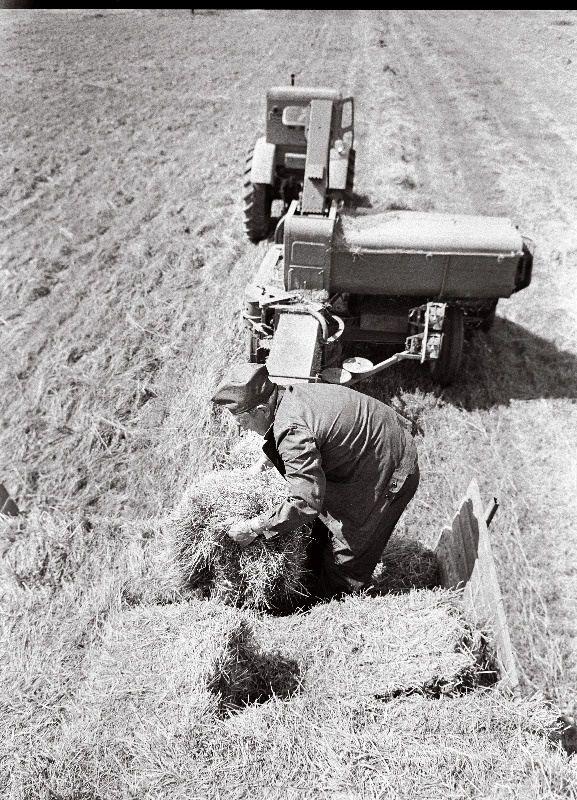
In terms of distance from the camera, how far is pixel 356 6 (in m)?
30.0

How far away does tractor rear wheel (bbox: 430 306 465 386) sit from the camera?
21.4ft

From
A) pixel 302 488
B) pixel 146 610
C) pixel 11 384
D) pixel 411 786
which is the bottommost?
pixel 11 384

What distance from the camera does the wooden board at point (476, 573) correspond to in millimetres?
3201

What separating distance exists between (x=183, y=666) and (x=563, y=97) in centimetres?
1759

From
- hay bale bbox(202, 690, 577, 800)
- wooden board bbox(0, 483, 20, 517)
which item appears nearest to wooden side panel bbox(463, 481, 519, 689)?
hay bale bbox(202, 690, 577, 800)

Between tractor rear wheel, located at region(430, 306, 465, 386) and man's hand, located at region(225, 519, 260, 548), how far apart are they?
11.4ft

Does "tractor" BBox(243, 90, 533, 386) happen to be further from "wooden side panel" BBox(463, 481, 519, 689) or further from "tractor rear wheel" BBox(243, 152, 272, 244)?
"wooden side panel" BBox(463, 481, 519, 689)

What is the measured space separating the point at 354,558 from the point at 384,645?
2.49ft

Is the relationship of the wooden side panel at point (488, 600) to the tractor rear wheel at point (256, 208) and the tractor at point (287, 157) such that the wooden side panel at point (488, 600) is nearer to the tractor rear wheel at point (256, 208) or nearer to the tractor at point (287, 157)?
the tractor at point (287, 157)

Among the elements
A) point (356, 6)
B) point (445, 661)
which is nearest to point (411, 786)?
point (445, 661)

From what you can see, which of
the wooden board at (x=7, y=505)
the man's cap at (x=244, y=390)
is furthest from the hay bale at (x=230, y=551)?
the wooden board at (x=7, y=505)

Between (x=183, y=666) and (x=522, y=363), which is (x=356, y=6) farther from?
(x=183, y=666)

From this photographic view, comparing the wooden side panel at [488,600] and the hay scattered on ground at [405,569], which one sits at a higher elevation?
the wooden side panel at [488,600]

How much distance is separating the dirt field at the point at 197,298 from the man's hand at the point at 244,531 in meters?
1.26
